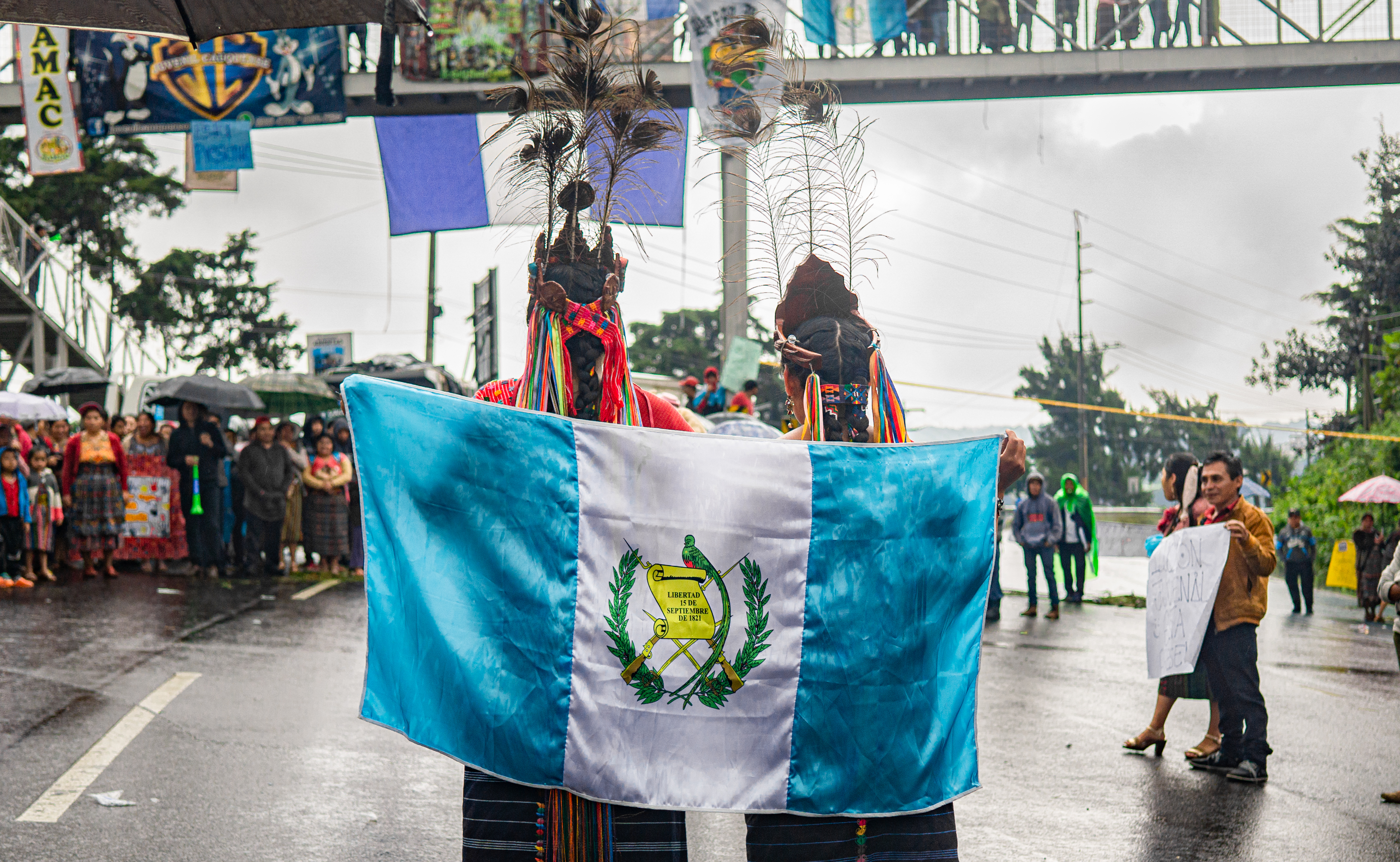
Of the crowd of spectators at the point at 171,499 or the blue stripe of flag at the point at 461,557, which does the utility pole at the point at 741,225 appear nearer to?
the blue stripe of flag at the point at 461,557

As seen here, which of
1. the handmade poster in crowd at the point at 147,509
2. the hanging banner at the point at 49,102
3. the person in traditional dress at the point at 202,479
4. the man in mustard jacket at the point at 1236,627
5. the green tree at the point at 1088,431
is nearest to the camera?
the man in mustard jacket at the point at 1236,627

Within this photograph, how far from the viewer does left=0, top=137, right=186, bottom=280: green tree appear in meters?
36.8

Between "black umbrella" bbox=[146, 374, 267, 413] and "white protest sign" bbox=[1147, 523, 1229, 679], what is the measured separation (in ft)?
35.3

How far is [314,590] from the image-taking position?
13172mm

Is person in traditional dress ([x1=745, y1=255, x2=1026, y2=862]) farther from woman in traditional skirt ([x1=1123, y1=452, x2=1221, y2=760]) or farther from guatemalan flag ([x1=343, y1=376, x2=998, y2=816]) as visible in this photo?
woman in traditional skirt ([x1=1123, y1=452, x2=1221, y2=760])

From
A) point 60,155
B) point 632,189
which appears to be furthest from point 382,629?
point 60,155

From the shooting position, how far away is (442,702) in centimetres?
336

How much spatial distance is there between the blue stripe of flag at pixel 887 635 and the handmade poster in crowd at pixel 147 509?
494 inches

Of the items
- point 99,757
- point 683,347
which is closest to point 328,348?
point 683,347

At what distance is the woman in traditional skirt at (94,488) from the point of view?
1327 centimetres

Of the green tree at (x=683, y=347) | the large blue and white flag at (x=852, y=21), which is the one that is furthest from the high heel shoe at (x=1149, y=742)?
the green tree at (x=683, y=347)

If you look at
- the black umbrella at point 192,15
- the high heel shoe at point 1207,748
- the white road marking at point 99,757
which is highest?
the black umbrella at point 192,15

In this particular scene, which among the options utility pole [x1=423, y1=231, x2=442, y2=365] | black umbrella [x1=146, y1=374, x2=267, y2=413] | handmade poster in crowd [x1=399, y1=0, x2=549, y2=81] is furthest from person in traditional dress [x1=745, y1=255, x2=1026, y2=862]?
utility pole [x1=423, y1=231, x2=442, y2=365]

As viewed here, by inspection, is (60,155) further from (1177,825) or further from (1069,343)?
(1069,343)
